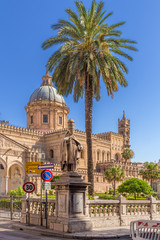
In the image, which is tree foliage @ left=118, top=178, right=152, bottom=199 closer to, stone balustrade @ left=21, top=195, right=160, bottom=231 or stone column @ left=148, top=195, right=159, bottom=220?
stone balustrade @ left=21, top=195, right=160, bottom=231

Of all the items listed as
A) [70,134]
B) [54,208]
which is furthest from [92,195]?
[70,134]

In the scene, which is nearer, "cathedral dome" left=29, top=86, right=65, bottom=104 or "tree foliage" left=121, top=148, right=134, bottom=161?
Result: "cathedral dome" left=29, top=86, right=65, bottom=104

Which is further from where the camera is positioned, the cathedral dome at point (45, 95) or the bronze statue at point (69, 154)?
the cathedral dome at point (45, 95)

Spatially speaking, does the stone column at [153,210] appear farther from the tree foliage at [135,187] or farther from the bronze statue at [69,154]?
the tree foliage at [135,187]

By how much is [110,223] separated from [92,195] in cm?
725

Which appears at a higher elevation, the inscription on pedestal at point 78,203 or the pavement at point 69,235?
the inscription on pedestal at point 78,203

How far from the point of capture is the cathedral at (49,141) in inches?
1923

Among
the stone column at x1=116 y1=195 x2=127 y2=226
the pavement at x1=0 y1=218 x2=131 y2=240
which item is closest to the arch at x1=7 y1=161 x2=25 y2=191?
the stone column at x1=116 y1=195 x2=127 y2=226

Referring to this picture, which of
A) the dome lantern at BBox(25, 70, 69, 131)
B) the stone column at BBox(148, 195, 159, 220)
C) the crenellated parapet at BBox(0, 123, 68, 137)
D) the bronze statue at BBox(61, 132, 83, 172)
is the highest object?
the dome lantern at BBox(25, 70, 69, 131)

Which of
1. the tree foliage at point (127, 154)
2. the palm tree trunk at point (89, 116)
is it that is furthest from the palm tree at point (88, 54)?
the tree foliage at point (127, 154)

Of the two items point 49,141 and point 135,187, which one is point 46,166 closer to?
point 135,187

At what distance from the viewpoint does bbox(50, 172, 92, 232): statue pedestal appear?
11.1 metres

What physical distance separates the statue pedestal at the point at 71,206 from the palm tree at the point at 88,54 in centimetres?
839

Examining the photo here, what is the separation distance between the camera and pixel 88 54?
2014 cm
